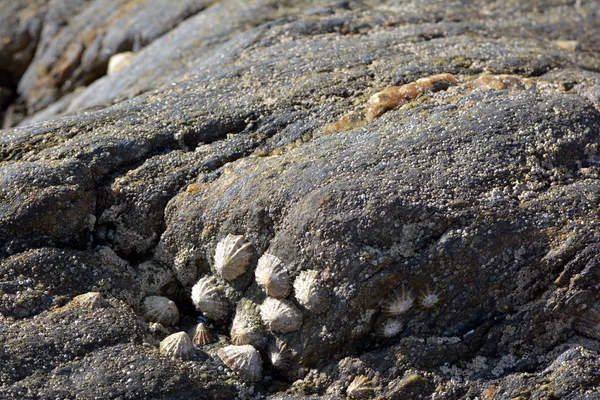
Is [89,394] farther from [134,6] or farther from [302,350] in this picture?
[134,6]

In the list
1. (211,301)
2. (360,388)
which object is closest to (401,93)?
(211,301)

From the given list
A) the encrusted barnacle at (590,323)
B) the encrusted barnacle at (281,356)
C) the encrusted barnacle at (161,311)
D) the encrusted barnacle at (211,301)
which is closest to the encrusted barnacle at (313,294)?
the encrusted barnacle at (281,356)

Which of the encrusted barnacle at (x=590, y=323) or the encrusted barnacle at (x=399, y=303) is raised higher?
the encrusted barnacle at (x=399, y=303)

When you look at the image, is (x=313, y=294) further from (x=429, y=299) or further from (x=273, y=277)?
(x=429, y=299)

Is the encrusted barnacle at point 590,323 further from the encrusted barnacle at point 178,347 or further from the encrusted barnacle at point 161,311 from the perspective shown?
the encrusted barnacle at point 161,311

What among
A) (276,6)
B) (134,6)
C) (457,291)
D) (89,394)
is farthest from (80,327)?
(134,6)

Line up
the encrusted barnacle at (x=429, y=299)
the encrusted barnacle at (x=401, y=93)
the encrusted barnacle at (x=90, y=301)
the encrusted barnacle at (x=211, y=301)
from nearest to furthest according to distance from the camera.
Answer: the encrusted barnacle at (x=429, y=299) → the encrusted barnacle at (x=90, y=301) → the encrusted barnacle at (x=211, y=301) → the encrusted barnacle at (x=401, y=93)
